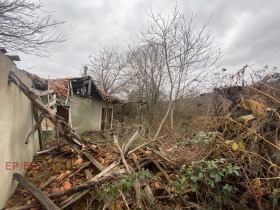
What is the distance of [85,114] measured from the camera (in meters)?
12.8

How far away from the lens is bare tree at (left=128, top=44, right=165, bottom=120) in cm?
1771

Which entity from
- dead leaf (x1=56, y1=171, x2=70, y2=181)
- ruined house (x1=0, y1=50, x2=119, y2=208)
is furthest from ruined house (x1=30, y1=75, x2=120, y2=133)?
dead leaf (x1=56, y1=171, x2=70, y2=181)

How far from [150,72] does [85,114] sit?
800cm

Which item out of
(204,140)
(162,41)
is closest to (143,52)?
(162,41)

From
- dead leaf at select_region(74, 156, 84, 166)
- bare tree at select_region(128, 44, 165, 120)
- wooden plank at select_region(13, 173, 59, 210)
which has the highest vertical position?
bare tree at select_region(128, 44, 165, 120)

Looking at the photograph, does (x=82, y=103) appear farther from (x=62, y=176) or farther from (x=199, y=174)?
(x=199, y=174)

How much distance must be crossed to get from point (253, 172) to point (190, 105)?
1250 cm

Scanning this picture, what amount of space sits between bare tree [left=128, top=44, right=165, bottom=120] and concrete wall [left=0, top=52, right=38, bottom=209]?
12.6 meters

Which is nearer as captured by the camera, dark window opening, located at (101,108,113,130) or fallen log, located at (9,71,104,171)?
fallen log, located at (9,71,104,171)

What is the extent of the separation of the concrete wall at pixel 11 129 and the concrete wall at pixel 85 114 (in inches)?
252

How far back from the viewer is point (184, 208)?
337 centimetres

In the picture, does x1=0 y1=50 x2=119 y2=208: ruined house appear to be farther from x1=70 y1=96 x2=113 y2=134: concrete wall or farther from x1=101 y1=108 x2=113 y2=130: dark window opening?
x1=101 y1=108 x2=113 y2=130: dark window opening

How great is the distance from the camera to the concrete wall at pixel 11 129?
3445 millimetres

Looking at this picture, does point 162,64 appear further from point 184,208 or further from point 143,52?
point 184,208
